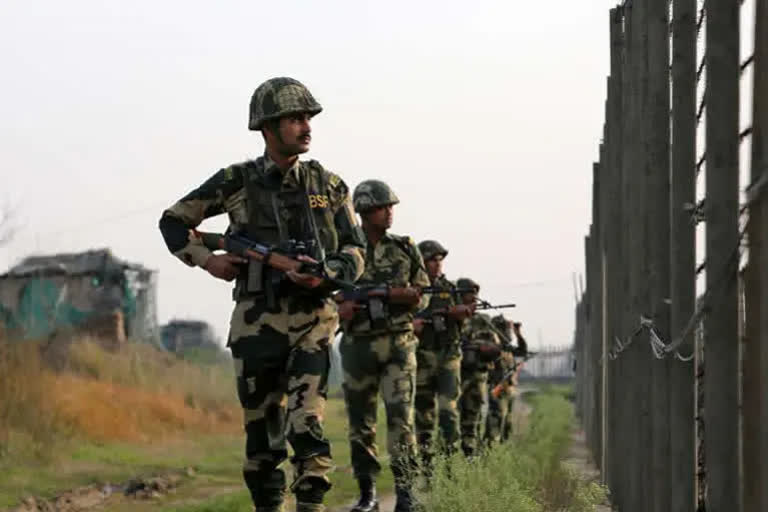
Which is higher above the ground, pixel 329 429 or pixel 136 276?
pixel 136 276

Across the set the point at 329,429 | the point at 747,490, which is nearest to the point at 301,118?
the point at 747,490

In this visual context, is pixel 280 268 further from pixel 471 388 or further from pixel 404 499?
pixel 471 388

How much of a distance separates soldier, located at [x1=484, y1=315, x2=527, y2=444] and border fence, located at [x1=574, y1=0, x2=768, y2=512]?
31.8 feet

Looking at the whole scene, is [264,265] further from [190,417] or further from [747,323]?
[190,417]

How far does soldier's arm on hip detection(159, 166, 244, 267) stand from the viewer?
328 inches

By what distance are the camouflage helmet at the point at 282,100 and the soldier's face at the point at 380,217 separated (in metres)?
3.68

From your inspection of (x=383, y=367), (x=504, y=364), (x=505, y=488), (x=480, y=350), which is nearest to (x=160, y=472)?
(x=480, y=350)

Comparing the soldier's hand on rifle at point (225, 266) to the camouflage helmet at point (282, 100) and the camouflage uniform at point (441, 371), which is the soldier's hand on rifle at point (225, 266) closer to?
the camouflage helmet at point (282, 100)

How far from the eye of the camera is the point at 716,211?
5.98 meters

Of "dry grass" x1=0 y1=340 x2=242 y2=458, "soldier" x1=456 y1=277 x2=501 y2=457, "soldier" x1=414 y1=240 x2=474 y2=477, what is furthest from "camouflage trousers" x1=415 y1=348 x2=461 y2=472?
"dry grass" x1=0 y1=340 x2=242 y2=458

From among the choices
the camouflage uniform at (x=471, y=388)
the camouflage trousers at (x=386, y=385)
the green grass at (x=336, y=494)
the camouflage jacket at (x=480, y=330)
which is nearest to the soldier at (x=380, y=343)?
the camouflage trousers at (x=386, y=385)

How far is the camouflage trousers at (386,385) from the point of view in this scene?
11.7 metres

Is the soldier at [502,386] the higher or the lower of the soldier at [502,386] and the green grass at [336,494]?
the higher

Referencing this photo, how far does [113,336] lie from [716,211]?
110 feet
